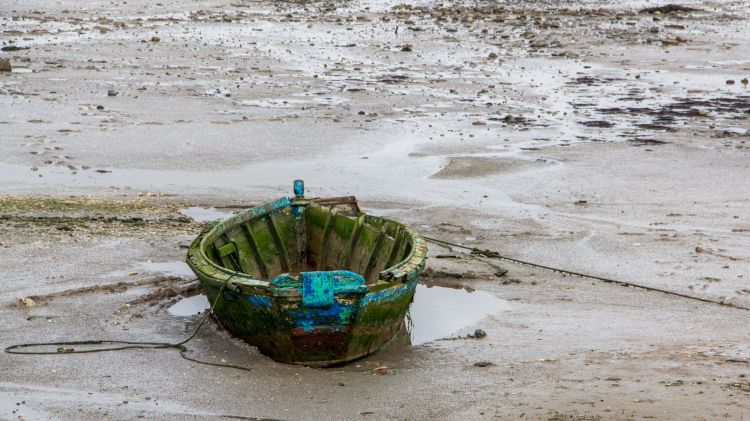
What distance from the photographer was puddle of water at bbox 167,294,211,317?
8.75 metres

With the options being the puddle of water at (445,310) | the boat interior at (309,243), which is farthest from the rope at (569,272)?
the boat interior at (309,243)

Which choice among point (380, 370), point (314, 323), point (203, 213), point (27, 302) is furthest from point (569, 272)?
point (27, 302)

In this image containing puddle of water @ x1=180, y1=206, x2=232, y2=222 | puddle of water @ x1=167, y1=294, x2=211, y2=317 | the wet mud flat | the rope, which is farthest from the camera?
puddle of water @ x1=180, y1=206, x2=232, y2=222

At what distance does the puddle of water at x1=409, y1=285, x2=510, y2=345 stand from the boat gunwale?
685 millimetres

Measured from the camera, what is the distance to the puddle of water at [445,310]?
8602mm

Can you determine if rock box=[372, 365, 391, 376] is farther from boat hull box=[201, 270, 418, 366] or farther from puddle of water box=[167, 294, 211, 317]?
puddle of water box=[167, 294, 211, 317]

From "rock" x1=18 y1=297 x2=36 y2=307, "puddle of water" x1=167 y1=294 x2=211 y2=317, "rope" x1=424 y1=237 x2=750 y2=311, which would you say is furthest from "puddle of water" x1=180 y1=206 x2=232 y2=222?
"rock" x1=18 y1=297 x2=36 y2=307

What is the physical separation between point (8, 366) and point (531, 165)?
8658 millimetres

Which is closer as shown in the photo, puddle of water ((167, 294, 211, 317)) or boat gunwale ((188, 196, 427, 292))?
boat gunwale ((188, 196, 427, 292))

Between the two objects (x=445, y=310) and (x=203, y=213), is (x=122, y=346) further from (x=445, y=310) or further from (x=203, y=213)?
(x=203, y=213)

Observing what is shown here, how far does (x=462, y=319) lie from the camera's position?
8875 mm

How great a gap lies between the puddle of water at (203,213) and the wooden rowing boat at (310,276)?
7.28ft

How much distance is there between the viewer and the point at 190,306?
8938 mm

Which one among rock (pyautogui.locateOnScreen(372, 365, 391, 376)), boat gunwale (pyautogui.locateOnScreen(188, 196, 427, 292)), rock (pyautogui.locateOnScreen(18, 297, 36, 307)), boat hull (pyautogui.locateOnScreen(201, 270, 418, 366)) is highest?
boat gunwale (pyautogui.locateOnScreen(188, 196, 427, 292))
